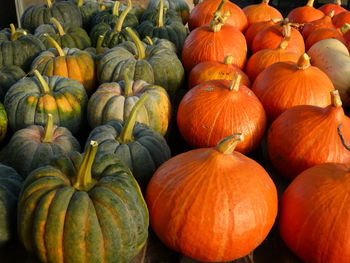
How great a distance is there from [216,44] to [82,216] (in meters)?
1.54

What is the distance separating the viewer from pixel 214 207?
1.14 m

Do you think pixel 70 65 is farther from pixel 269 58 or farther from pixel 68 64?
pixel 269 58

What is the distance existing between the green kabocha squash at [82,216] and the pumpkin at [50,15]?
6.87ft

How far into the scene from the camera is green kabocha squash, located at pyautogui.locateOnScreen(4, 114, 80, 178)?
1.50 m

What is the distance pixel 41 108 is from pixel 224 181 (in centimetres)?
103

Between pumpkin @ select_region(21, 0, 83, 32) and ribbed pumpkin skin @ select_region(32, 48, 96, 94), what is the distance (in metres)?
0.81

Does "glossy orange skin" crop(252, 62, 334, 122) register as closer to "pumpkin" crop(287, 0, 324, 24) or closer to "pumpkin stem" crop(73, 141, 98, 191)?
"pumpkin stem" crop(73, 141, 98, 191)

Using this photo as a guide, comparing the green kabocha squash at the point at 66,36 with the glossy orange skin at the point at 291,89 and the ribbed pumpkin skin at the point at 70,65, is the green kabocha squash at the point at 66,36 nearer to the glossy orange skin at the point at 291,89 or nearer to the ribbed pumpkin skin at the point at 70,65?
the ribbed pumpkin skin at the point at 70,65

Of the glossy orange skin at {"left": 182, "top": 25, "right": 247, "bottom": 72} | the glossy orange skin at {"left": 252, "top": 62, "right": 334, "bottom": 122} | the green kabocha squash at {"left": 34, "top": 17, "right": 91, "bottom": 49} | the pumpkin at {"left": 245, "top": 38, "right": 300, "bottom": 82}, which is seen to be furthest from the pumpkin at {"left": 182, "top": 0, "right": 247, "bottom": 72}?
the green kabocha squash at {"left": 34, "top": 17, "right": 91, "bottom": 49}

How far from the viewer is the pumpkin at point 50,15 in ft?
9.62

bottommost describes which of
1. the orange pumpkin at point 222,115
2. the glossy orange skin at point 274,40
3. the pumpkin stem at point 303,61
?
the orange pumpkin at point 222,115

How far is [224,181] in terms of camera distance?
1157mm

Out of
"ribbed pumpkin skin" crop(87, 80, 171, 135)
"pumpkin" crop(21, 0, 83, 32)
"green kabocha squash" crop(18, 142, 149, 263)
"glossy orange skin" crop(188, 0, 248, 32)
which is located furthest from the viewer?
"pumpkin" crop(21, 0, 83, 32)

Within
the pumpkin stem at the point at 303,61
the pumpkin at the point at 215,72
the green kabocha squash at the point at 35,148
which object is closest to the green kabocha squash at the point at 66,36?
the pumpkin at the point at 215,72
